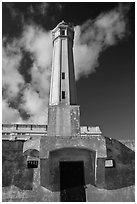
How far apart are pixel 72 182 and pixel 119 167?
2.92 metres

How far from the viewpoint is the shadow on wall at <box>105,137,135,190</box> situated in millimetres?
10188

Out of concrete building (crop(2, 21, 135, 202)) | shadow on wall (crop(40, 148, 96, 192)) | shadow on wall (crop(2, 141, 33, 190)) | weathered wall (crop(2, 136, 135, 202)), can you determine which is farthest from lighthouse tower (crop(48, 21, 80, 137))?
shadow on wall (crop(2, 141, 33, 190))

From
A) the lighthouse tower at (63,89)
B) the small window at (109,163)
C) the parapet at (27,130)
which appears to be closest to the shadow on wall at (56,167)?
the small window at (109,163)

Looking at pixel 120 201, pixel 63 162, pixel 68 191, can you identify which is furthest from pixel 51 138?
pixel 120 201

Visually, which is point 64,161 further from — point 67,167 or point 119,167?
point 119,167

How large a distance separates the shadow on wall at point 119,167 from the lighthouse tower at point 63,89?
231 cm

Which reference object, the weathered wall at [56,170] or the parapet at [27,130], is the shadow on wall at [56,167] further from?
the parapet at [27,130]

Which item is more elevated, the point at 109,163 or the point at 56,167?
the point at 109,163

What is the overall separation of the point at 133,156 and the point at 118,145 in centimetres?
141

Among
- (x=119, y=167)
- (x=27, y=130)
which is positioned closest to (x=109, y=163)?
(x=119, y=167)

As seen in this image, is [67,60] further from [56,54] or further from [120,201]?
[120,201]

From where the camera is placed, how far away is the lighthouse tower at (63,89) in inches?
451

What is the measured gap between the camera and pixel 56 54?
15859mm

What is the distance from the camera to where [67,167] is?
10258mm
